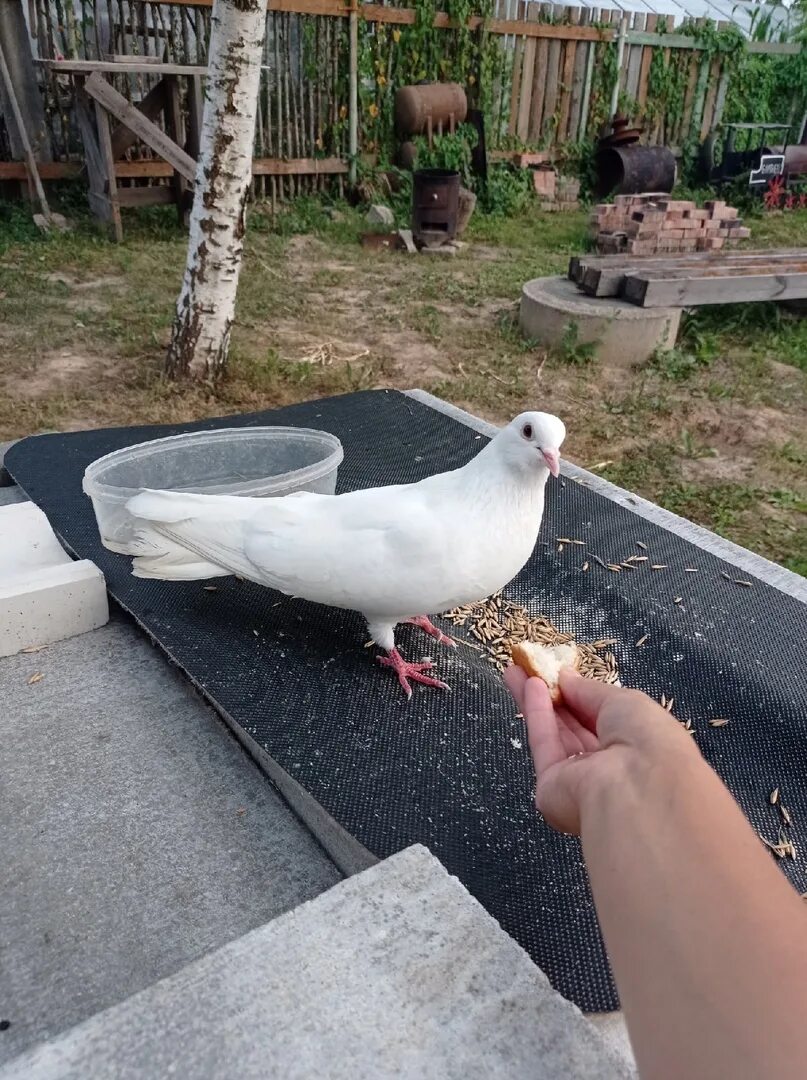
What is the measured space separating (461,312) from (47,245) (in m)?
4.14

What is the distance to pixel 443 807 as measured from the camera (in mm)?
1711

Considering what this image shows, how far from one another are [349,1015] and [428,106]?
35.2 feet

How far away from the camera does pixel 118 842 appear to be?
166 centimetres

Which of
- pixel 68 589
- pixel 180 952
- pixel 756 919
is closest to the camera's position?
pixel 756 919

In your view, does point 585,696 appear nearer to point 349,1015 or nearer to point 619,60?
point 349,1015

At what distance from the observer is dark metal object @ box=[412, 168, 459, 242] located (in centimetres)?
829

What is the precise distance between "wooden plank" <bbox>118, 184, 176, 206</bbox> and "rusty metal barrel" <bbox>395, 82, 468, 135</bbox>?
3420 millimetres

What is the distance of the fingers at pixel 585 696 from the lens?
1.21 meters

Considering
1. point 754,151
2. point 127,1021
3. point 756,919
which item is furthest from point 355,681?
point 754,151

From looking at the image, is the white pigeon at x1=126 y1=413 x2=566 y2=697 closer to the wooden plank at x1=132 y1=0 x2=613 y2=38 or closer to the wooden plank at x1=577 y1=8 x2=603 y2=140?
the wooden plank at x1=132 y1=0 x2=613 y2=38

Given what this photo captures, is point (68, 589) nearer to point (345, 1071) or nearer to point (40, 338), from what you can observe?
point (345, 1071)

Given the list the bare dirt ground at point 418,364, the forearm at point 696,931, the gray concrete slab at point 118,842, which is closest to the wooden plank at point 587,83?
the bare dirt ground at point 418,364

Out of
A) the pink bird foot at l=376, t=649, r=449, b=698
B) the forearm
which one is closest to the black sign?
the pink bird foot at l=376, t=649, r=449, b=698

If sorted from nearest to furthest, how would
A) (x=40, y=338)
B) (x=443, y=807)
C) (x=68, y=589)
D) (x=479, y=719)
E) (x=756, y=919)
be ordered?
(x=756, y=919) → (x=443, y=807) → (x=479, y=719) → (x=68, y=589) → (x=40, y=338)
